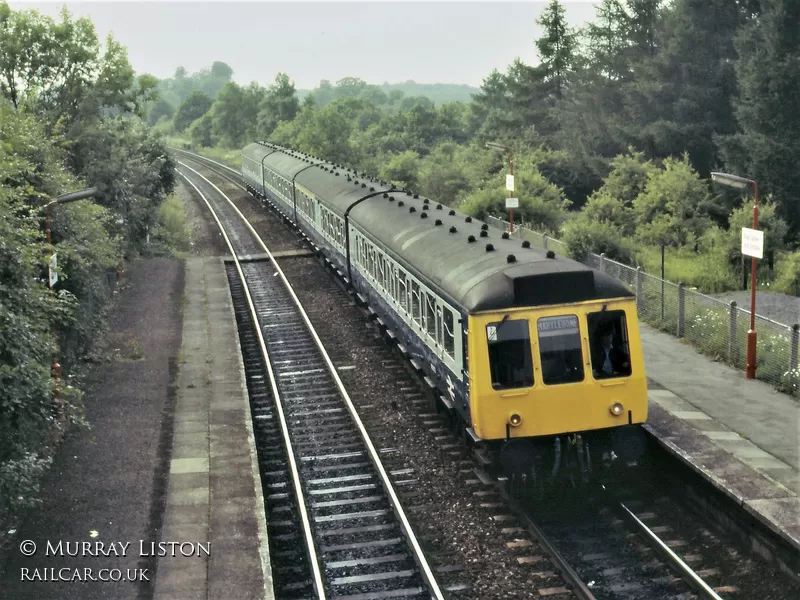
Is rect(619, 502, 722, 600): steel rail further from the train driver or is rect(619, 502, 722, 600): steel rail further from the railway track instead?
the train driver

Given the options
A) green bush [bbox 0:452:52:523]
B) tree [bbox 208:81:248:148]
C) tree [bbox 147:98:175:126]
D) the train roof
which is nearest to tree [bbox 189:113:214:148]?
tree [bbox 208:81:248:148]

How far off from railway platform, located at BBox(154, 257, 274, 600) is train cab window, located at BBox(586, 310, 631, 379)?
4.55 m

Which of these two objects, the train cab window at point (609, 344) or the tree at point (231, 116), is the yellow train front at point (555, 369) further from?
the tree at point (231, 116)

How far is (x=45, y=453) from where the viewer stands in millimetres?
13203

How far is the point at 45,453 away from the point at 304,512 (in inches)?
167

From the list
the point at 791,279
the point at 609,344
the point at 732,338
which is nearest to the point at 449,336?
the point at 609,344

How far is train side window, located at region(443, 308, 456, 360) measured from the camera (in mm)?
12516

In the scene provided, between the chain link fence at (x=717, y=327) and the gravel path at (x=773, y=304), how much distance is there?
198cm

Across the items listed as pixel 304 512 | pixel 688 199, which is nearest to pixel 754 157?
pixel 688 199

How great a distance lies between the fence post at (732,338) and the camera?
17.3m

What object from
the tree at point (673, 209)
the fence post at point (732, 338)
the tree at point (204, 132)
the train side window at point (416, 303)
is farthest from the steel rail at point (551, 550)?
the tree at point (204, 132)

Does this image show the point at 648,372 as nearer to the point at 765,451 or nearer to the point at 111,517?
the point at 765,451

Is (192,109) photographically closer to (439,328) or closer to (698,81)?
(698,81)

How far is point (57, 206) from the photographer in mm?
17984
